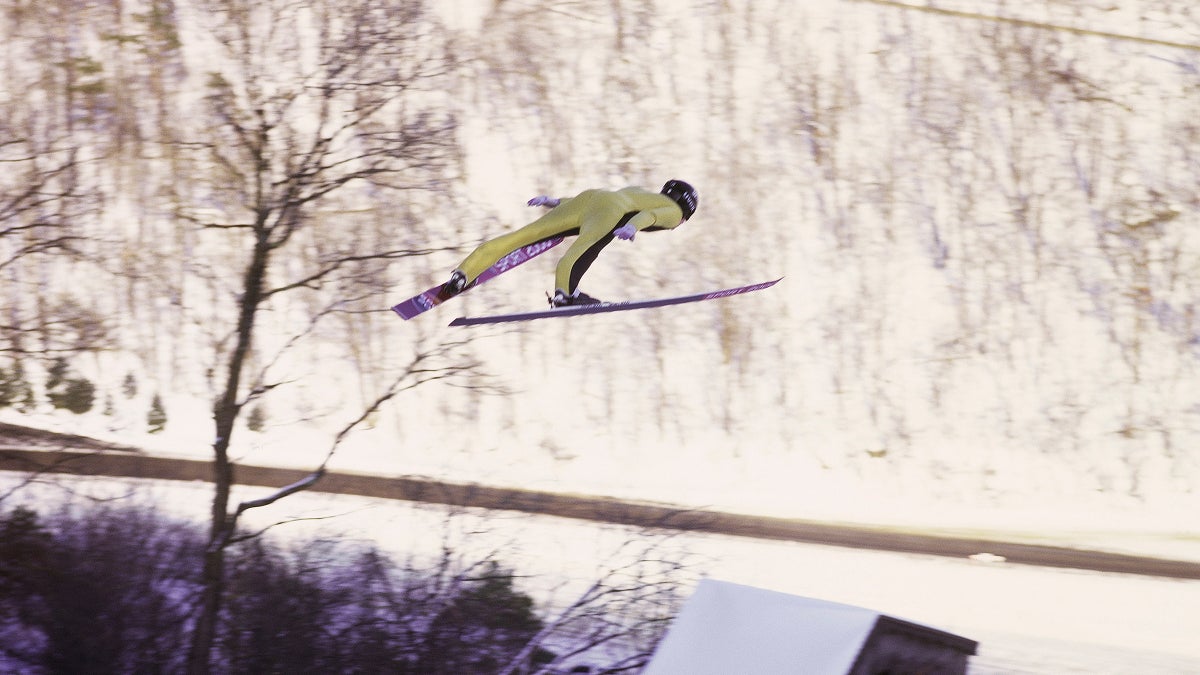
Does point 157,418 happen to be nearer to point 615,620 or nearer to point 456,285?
point 615,620

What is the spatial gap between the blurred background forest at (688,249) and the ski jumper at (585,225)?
8835mm

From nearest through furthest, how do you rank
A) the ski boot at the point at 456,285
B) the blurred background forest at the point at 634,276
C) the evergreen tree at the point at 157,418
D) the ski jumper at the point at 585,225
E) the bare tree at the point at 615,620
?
the ski jumper at the point at 585,225, the ski boot at the point at 456,285, the bare tree at the point at 615,620, the blurred background forest at the point at 634,276, the evergreen tree at the point at 157,418

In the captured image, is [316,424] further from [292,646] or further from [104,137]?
[104,137]

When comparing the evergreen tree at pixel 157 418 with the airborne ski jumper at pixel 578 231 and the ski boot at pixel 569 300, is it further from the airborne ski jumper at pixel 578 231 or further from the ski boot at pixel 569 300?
the ski boot at pixel 569 300

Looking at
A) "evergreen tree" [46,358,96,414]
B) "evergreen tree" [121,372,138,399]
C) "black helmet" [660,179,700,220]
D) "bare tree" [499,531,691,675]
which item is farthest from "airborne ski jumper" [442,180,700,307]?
"evergreen tree" [46,358,96,414]

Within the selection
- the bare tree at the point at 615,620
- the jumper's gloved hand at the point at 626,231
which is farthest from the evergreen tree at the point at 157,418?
the jumper's gloved hand at the point at 626,231

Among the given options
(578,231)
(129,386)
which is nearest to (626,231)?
(578,231)

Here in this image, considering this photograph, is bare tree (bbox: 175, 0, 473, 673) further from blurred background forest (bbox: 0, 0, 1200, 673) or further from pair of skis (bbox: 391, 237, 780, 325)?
pair of skis (bbox: 391, 237, 780, 325)

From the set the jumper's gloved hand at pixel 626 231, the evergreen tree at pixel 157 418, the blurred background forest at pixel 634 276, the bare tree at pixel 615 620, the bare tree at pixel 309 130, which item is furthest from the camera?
the evergreen tree at pixel 157 418

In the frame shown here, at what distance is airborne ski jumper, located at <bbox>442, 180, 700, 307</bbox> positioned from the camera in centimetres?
793

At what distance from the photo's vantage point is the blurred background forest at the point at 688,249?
56.0 feet

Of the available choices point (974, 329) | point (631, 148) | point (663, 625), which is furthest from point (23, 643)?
point (974, 329)

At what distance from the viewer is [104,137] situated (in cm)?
1864

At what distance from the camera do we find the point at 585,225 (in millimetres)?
7969
